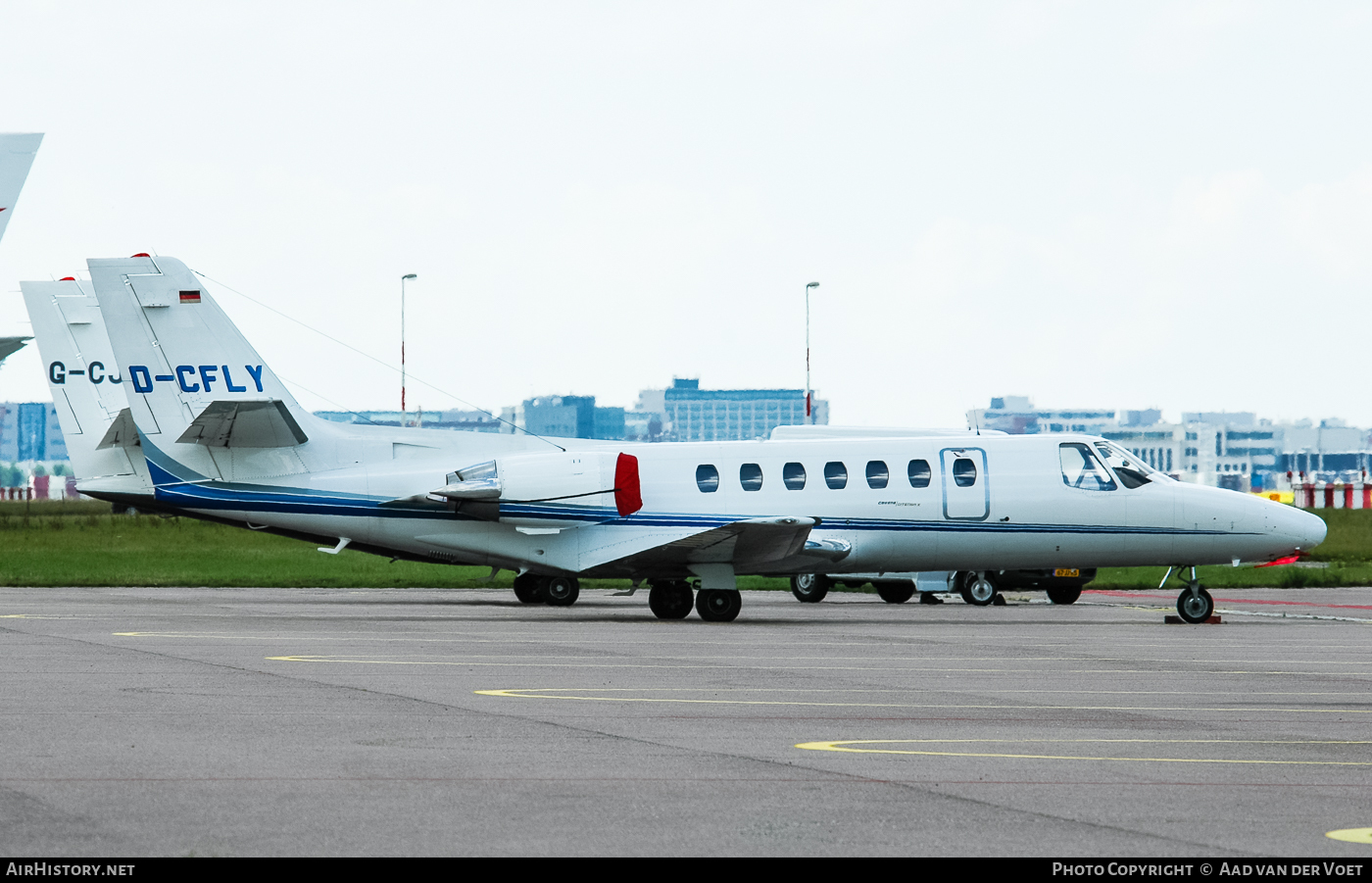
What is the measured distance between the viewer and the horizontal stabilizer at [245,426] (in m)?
26.8

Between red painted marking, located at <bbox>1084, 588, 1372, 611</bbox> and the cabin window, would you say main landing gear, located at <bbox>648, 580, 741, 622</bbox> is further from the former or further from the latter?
red painted marking, located at <bbox>1084, 588, 1372, 611</bbox>

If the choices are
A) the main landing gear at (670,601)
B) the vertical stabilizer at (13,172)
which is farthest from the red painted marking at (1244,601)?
the vertical stabilizer at (13,172)

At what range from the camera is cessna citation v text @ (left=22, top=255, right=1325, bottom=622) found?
27531 millimetres

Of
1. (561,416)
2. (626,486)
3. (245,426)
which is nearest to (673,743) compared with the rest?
(626,486)

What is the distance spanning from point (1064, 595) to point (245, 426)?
675 inches

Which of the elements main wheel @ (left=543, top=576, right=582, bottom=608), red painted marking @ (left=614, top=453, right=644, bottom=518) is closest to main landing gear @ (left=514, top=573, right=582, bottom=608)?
main wheel @ (left=543, top=576, right=582, bottom=608)

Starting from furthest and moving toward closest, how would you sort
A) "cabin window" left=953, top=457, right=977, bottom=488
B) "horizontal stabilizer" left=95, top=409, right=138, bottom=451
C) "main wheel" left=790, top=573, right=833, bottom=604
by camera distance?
"main wheel" left=790, top=573, right=833, bottom=604 → "horizontal stabilizer" left=95, top=409, right=138, bottom=451 → "cabin window" left=953, top=457, right=977, bottom=488

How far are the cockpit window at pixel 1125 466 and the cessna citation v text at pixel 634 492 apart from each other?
0.04 metres

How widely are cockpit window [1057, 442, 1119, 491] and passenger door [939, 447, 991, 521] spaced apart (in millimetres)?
1396

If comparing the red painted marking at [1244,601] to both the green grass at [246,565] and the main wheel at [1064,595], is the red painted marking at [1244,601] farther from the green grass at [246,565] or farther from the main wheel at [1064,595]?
the main wheel at [1064,595]

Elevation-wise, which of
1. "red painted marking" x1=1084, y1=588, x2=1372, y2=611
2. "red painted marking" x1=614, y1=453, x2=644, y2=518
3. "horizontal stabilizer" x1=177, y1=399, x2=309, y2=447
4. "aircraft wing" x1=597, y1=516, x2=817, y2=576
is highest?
"horizontal stabilizer" x1=177, y1=399, x2=309, y2=447

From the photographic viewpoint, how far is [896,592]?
35781mm

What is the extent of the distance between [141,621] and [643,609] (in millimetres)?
9510

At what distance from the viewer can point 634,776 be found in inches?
405
